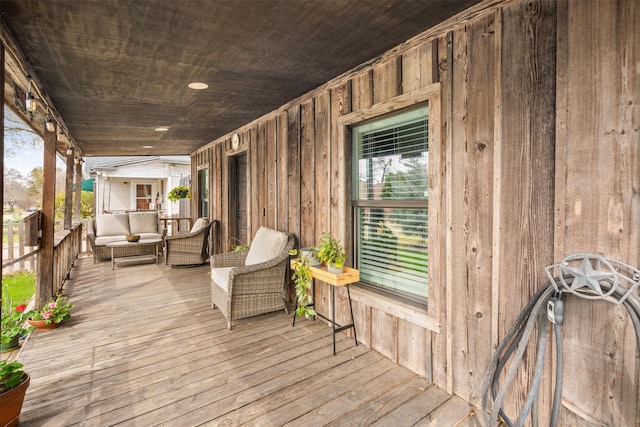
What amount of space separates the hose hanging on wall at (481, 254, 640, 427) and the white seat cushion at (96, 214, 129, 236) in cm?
713

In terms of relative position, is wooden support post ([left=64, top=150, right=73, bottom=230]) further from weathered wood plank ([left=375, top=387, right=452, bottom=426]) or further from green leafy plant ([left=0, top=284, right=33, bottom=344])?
weathered wood plank ([left=375, top=387, right=452, bottom=426])

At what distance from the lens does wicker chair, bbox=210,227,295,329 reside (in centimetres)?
303

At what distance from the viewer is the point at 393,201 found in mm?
2521

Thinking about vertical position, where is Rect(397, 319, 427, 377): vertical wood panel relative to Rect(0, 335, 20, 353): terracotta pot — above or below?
above

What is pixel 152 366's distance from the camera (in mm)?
2357

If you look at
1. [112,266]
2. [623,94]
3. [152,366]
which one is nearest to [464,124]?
[623,94]

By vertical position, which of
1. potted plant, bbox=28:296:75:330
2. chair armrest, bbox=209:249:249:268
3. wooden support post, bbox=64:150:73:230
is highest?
A: wooden support post, bbox=64:150:73:230

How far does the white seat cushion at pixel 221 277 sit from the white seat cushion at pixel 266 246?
32 centimetres

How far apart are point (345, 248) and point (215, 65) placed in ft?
6.38

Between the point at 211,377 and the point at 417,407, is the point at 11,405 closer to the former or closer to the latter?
the point at 211,377

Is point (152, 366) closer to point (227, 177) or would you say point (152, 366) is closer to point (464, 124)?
point (464, 124)

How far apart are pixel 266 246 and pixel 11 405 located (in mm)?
2248

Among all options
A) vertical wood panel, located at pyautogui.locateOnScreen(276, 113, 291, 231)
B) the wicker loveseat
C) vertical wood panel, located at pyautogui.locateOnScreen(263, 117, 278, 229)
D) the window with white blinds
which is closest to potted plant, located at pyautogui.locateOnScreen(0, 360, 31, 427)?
the window with white blinds

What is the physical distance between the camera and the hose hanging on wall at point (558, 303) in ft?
4.25
